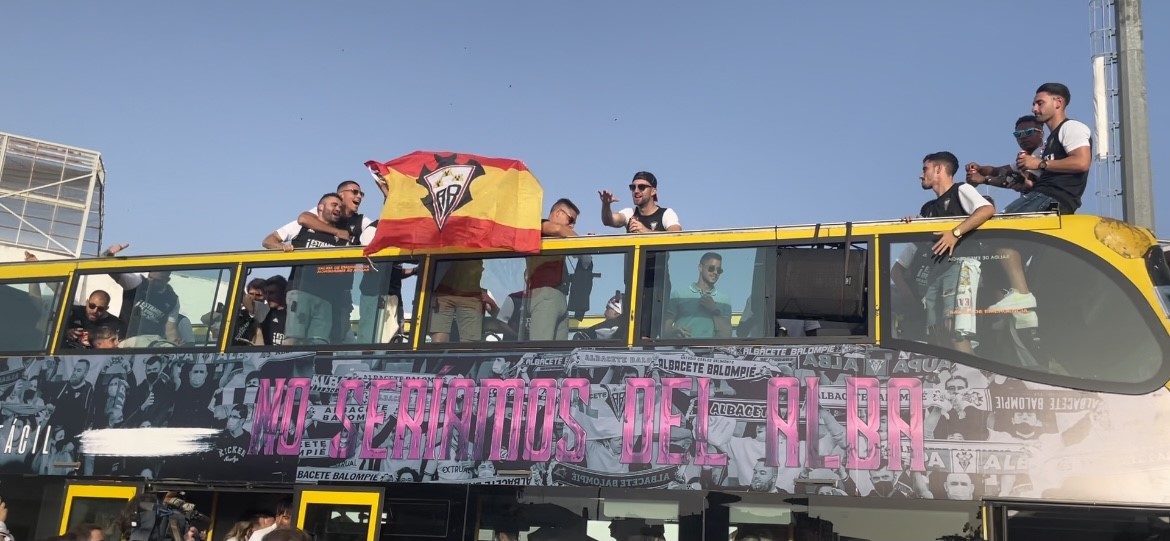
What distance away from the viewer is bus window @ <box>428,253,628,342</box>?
8484mm

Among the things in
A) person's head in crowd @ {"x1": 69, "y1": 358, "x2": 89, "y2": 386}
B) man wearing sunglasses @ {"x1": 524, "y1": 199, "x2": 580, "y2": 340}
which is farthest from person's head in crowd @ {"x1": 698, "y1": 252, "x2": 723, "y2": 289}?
person's head in crowd @ {"x1": 69, "y1": 358, "x2": 89, "y2": 386}

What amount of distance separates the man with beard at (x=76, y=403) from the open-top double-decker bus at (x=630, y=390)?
1.0 inches

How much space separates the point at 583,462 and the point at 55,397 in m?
5.24

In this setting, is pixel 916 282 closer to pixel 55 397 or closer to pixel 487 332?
pixel 487 332

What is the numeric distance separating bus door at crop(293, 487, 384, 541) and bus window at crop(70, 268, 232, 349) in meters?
1.85

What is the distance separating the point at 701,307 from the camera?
27.0 feet

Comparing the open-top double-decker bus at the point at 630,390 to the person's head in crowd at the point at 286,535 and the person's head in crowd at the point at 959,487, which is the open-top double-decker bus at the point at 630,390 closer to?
the person's head in crowd at the point at 959,487

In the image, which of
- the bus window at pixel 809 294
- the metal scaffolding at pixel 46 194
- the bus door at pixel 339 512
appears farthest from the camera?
the metal scaffolding at pixel 46 194

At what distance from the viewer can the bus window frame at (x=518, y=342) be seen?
8352 mm

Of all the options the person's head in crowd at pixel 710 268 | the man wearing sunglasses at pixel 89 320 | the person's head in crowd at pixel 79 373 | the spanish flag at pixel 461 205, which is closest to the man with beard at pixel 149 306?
the man wearing sunglasses at pixel 89 320

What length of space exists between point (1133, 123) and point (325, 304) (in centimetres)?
718

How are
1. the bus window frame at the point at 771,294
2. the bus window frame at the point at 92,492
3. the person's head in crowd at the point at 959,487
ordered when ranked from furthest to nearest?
the bus window frame at the point at 92,492
the bus window frame at the point at 771,294
the person's head in crowd at the point at 959,487

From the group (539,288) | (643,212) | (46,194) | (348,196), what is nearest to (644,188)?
(643,212)

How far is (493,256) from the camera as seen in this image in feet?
29.8
